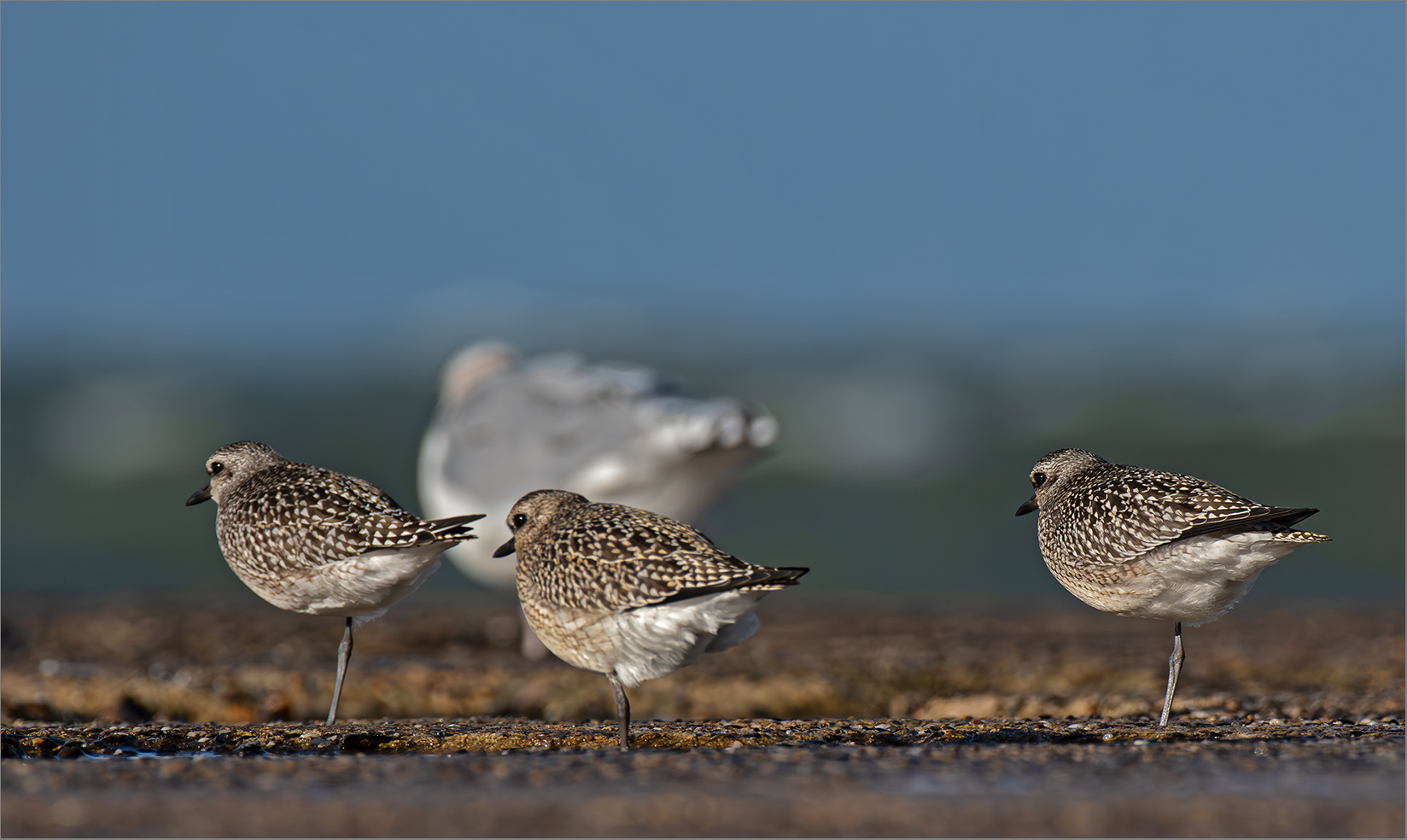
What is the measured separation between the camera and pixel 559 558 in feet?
16.1

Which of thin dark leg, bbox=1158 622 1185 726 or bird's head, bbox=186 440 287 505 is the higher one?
bird's head, bbox=186 440 287 505

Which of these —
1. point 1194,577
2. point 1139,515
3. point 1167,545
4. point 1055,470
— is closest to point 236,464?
point 1055,470

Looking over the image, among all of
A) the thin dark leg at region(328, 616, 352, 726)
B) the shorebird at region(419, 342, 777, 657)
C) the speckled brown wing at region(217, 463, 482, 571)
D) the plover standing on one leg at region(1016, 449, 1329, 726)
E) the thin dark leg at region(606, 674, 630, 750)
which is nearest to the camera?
the thin dark leg at region(606, 674, 630, 750)

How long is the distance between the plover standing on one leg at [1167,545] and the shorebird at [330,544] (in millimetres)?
2429

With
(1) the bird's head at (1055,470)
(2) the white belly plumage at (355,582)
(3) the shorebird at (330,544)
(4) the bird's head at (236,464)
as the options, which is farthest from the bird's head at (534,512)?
(1) the bird's head at (1055,470)

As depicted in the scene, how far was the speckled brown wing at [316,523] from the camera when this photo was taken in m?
5.39

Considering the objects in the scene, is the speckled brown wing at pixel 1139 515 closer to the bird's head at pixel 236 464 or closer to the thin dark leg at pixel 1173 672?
the thin dark leg at pixel 1173 672

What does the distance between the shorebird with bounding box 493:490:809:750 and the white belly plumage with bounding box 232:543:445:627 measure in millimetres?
619

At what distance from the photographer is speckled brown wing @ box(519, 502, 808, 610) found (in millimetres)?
4488

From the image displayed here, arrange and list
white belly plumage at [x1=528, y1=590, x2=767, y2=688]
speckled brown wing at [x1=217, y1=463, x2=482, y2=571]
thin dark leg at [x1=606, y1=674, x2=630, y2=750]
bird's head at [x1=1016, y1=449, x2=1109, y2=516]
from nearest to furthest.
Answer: thin dark leg at [x1=606, y1=674, x2=630, y2=750], white belly plumage at [x1=528, y1=590, x2=767, y2=688], speckled brown wing at [x1=217, y1=463, x2=482, y2=571], bird's head at [x1=1016, y1=449, x2=1109, y2=516]

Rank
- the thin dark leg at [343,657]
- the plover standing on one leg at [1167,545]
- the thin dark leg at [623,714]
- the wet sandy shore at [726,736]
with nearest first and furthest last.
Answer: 1. the wet sandy shore at [726,736]
2. the thin dark leg at [623,714]
3. the plover standing on one leg at [1167,545]
4. the thin dark leg at [343,657]

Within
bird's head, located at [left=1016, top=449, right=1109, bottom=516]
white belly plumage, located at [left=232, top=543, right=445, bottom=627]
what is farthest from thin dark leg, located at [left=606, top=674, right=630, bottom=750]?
bird's head, located at [left=1016, top=449, right=1109, bottom=516]

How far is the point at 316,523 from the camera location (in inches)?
219

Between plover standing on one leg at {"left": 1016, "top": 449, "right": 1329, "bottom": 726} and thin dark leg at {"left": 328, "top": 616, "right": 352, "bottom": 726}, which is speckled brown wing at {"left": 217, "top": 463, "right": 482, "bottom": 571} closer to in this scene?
thin dark leg at {"left": 328, "top": 616, "right": 352, "bottom": 726}
